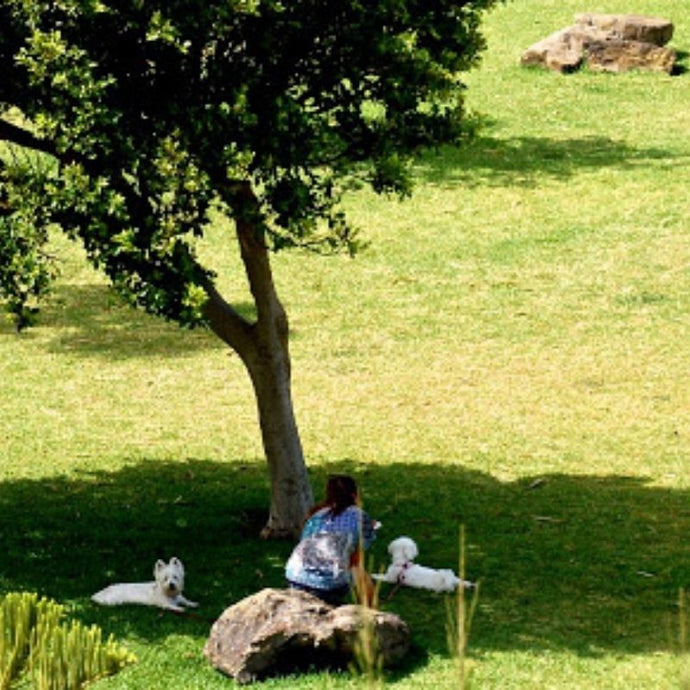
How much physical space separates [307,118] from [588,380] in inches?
369

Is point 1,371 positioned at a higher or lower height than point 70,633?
lower

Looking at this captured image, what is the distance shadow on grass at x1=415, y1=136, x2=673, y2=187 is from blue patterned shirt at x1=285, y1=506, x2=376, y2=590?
17.9 m

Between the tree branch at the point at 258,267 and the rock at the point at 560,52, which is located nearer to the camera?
the tree branch at the point at 258,267

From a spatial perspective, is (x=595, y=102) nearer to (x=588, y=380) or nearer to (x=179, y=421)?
(x=588, y=380)

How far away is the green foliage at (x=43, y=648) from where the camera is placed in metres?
5.71

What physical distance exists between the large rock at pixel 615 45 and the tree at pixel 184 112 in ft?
73.0

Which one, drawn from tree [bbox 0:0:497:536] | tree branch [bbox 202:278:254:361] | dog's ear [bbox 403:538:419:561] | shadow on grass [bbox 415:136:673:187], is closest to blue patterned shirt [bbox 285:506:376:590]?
dog's ear [bbox 403:538:419:561]

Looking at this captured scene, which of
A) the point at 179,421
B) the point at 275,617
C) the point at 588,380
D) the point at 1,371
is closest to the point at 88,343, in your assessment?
the point at 1,371

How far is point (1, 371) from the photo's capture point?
2352 cm

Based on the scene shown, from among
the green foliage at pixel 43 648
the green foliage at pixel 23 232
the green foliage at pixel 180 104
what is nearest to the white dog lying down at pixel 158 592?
the green foliage at pixel 180 104

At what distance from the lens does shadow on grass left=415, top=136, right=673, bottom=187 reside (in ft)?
103

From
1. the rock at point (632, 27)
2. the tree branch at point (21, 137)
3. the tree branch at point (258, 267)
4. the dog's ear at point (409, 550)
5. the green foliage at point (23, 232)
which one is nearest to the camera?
the green foliage at point (23, 232)

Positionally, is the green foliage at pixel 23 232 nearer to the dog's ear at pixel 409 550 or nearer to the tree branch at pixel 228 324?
the tree branch at pixel 228 324

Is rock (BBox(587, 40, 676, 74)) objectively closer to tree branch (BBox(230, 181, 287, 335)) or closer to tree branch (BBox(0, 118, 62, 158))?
tree branch (BBox(230, 181, 287, 335))
